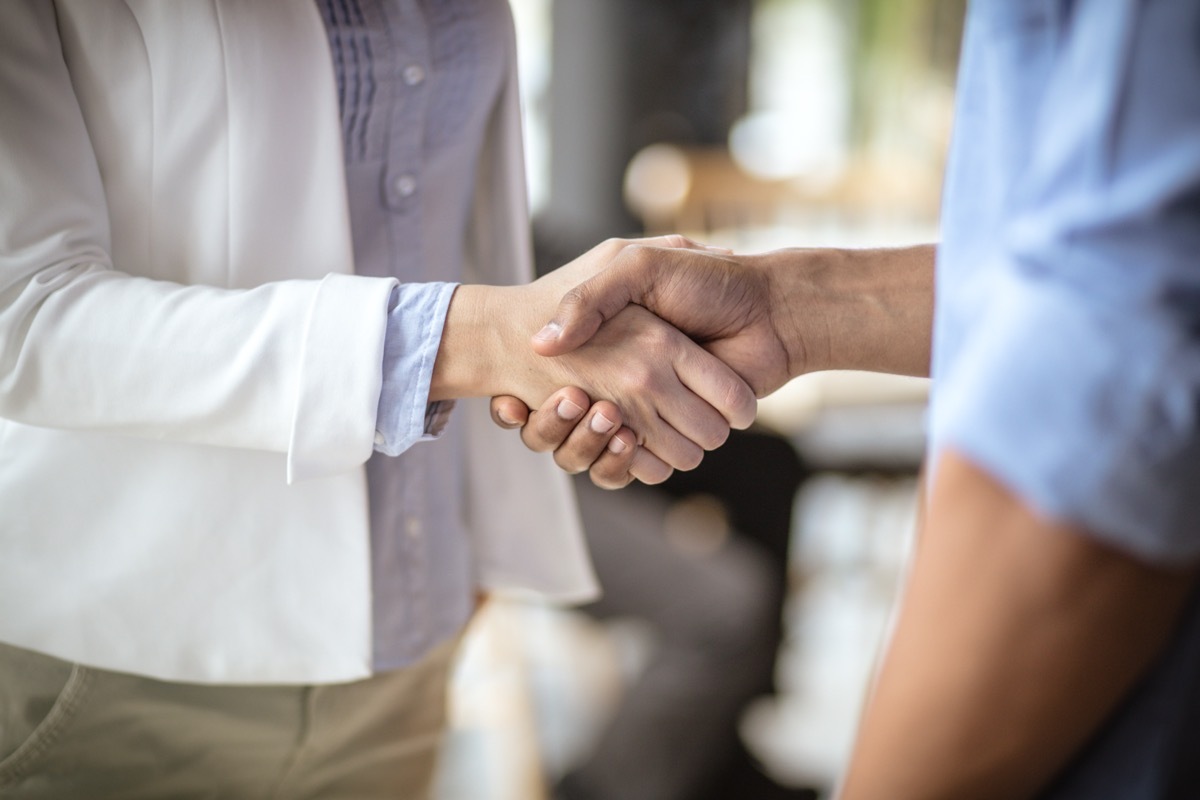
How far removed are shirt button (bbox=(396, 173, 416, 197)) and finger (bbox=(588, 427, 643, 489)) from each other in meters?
0.31

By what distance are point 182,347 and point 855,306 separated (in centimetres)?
61

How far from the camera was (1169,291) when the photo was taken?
1.34 ft

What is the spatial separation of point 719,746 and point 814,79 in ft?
9.06

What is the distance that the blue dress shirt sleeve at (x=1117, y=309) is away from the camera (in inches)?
16.1

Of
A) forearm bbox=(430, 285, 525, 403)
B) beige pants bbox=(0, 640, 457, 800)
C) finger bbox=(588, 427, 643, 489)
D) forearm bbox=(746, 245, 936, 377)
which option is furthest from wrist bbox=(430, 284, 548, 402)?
beige pants bbox=(0, 640, 457, 800)

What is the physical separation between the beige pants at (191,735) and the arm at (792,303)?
0.50 meters

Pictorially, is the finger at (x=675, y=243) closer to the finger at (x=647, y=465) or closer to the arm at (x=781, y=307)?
the arm at (x=781, y=307)

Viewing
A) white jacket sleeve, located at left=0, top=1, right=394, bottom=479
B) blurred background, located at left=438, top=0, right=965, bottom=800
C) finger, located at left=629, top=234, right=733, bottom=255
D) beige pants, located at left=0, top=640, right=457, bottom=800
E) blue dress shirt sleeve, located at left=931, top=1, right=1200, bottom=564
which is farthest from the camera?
blurred background, located at left=438, top=0, right=965, bottom=800

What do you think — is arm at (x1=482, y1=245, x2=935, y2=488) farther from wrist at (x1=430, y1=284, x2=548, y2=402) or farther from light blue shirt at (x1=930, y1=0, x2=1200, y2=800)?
light blue shirt at (x1=930, y1=0, x2=1200, y2=800)

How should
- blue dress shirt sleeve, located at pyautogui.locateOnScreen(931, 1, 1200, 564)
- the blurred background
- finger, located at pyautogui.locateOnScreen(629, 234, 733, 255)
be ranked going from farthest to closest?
the blurred background → finger, located at pyautogui.locateOnScreen(629, 234, 733, 255) → blue dress shirt sleeve, located at pyautogui.locateOnScreen(931, 1, 1200, 564)

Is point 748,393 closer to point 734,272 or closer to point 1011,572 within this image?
point 734,272

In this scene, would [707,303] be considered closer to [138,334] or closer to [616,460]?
[616,460]

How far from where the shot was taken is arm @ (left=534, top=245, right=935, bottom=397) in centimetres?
87

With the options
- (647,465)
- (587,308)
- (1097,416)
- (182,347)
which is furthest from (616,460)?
(1097,416)
